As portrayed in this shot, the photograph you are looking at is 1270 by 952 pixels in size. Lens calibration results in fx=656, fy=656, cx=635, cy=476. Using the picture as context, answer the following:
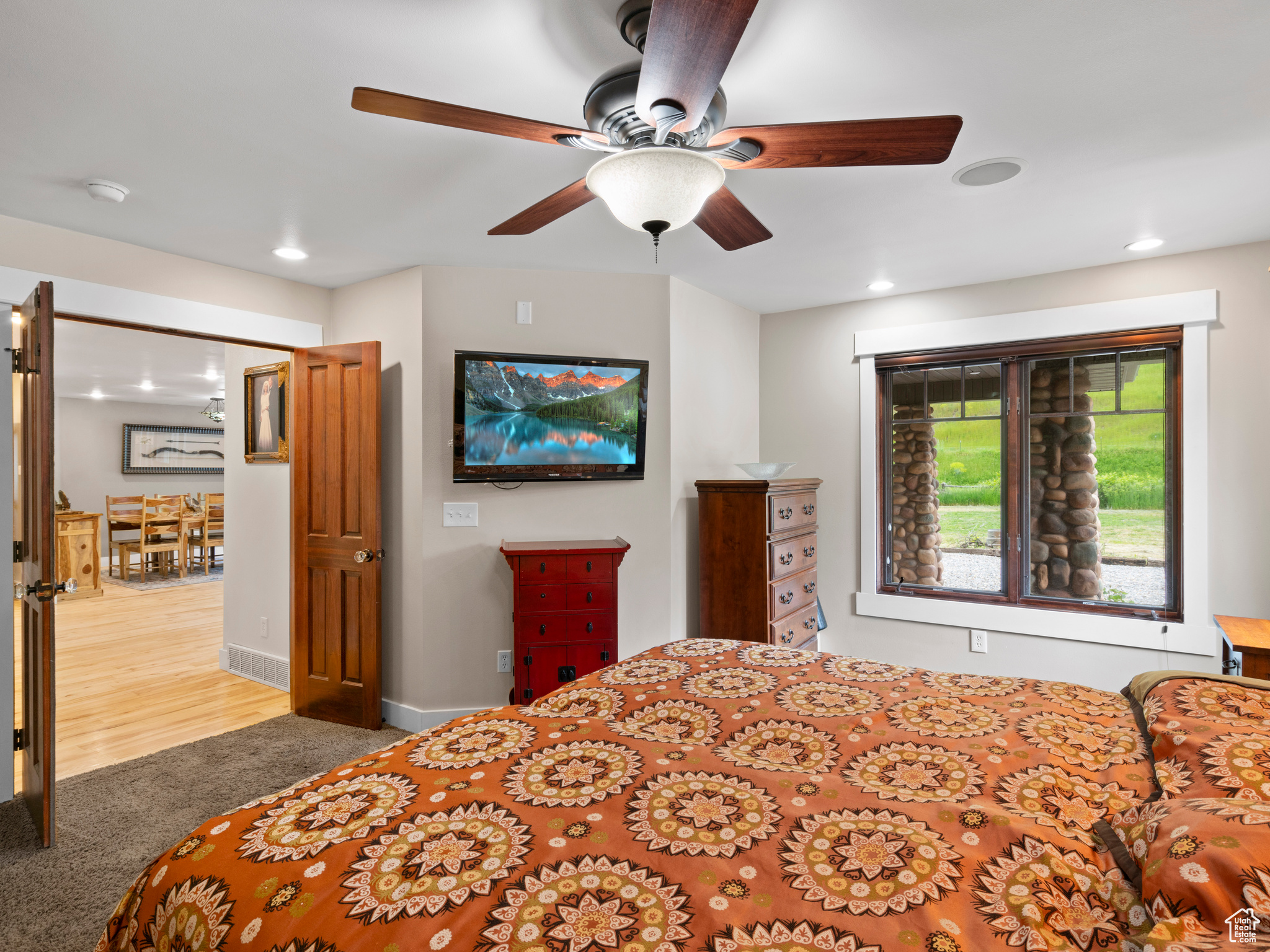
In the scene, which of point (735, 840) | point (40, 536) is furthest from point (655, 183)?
point (40, 536)

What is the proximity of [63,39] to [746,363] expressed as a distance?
346cm

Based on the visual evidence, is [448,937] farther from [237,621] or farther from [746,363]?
[237,621]

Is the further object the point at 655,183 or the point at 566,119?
the point at 566,119

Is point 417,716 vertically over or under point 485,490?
under

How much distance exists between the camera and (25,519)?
8.21 feet

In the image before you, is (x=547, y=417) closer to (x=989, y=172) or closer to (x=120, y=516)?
(x=989, y=172)

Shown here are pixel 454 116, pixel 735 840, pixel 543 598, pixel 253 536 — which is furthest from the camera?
pixel 253 536

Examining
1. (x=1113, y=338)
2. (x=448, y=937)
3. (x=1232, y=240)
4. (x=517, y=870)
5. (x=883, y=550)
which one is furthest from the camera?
(x=883, y=550)

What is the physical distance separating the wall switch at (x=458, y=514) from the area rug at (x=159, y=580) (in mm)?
5361

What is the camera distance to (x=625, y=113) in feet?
5.37

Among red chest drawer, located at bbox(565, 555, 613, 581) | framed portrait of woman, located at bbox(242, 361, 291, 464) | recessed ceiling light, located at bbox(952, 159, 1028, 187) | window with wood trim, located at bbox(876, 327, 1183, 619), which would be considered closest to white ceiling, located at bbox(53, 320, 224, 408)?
framed portrait of woman, located at bbox(242, 361, 291, 464)

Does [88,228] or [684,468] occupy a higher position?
[88,228]

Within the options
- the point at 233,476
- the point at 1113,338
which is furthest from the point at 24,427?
the point at 1113,338

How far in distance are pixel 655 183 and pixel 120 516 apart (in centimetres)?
967
